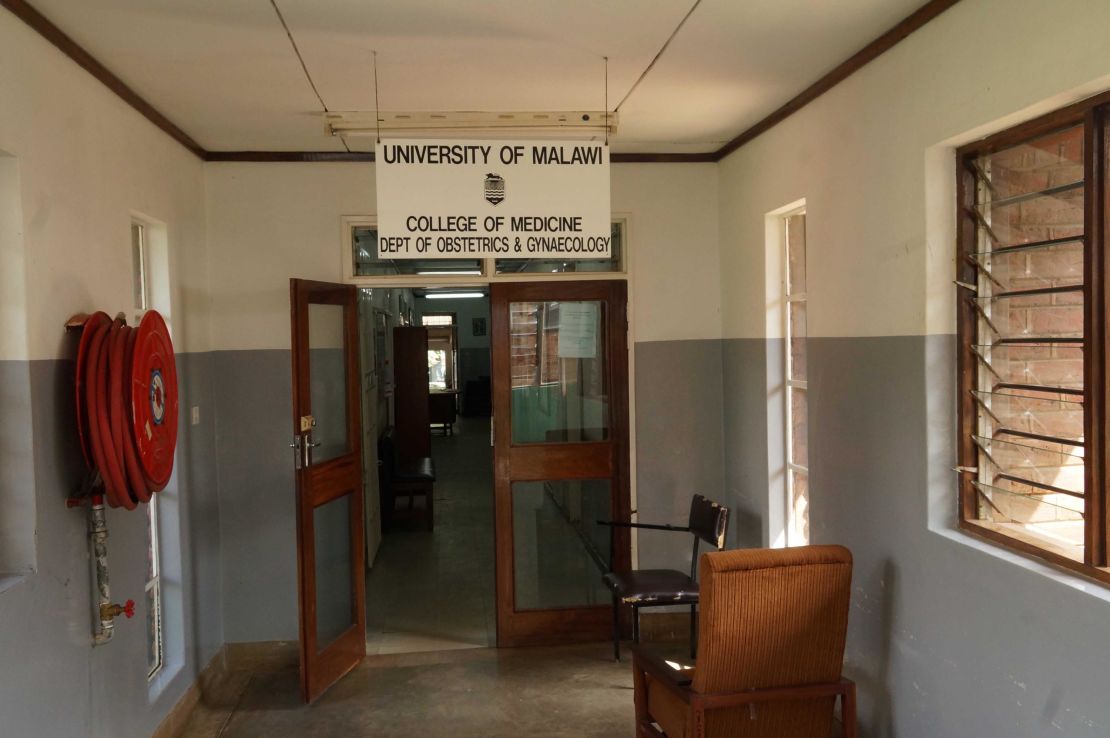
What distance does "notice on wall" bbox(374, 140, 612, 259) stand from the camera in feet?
11.6

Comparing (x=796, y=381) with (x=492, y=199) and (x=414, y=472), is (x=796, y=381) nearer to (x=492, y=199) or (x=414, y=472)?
(x=492, y=199)

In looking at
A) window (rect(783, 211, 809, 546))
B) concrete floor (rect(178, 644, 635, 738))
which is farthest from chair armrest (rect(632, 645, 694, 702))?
window (rect(783, 211, 809, 546))

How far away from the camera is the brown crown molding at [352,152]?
10.4 ft

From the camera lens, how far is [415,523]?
880 cm

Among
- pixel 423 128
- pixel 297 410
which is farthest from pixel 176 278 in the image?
pixel 423 128

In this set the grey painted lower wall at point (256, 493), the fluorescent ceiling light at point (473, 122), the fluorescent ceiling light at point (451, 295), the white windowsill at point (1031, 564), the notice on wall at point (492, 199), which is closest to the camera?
the white windowsill at point (1031, 564)

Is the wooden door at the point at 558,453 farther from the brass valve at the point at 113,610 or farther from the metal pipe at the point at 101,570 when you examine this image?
the metal pipe at the point at 101,570

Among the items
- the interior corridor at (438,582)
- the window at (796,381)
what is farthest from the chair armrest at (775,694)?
the interior corridor at (438,582)

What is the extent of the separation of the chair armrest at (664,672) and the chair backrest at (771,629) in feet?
0.29

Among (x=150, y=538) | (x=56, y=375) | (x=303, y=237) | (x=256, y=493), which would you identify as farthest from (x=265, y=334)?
(x=56, y=375)

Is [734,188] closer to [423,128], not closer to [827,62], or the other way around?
[827,62]

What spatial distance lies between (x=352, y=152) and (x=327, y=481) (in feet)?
6.34

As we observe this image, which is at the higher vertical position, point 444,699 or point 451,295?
point 451,295

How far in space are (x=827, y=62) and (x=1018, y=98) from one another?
1.20 meters
